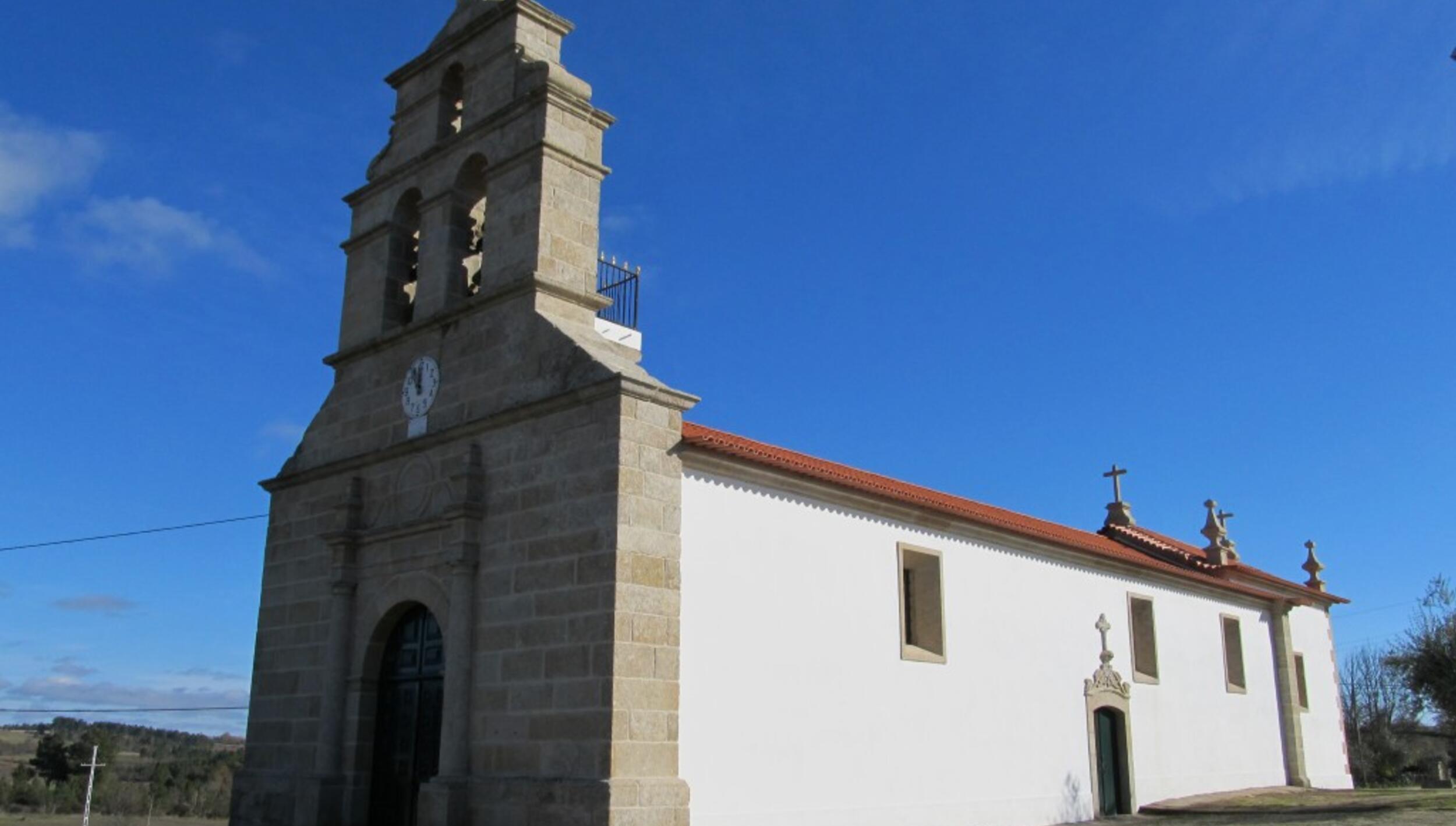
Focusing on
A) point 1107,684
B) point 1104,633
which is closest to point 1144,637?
point 1104,633

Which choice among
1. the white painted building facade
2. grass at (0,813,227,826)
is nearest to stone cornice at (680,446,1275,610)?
the white painted building facade

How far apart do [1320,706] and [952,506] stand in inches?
508

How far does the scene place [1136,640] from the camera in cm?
1883

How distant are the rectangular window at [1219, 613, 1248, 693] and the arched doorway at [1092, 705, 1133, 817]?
4.41 m

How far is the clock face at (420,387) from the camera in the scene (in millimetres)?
13203

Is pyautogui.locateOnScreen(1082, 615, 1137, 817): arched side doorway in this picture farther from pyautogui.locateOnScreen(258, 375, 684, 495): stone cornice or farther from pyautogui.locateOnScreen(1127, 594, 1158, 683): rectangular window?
pyautogui.locateOnScreen(258, 375, 684, 495): stone cornice

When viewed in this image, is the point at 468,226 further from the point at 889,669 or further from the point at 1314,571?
the point at 1314,571

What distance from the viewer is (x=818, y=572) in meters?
12.9

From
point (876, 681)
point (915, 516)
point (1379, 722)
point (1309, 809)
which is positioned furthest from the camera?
point (1379, 722)

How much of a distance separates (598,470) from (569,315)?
7.35ft

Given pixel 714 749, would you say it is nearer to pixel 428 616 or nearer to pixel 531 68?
pixel 428 616

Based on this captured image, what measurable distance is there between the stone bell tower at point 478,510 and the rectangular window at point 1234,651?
45.1 ft

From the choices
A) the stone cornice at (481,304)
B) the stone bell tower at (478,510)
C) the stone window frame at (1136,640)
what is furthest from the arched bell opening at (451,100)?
the stone window frame at (1136,640)

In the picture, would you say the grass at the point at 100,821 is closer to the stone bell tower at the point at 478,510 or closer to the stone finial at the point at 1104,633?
the stone bell tower at the point at 478,510
